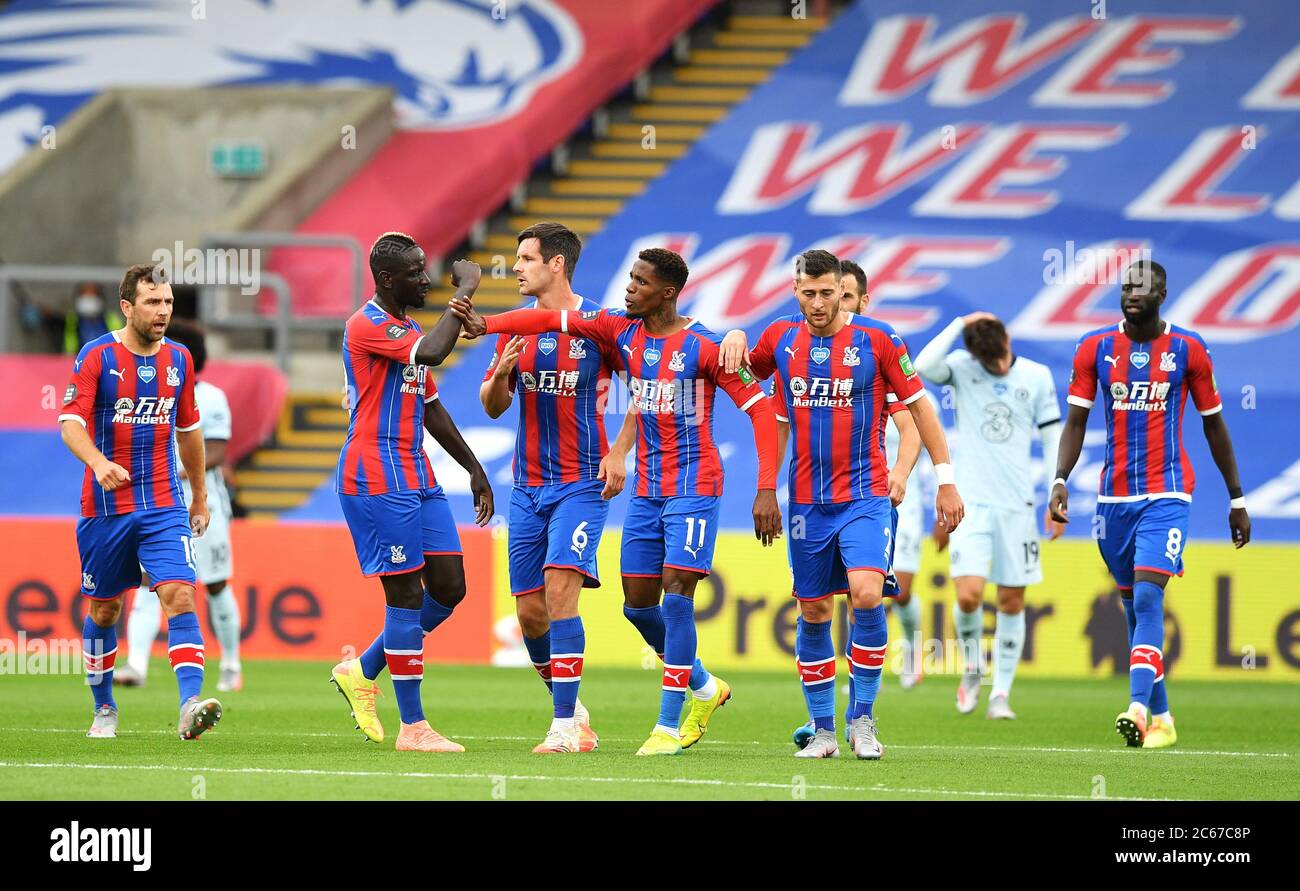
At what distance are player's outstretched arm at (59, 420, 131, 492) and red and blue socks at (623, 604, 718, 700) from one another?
252 centimetres

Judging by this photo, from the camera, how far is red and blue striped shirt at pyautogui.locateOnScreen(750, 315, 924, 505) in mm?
9516

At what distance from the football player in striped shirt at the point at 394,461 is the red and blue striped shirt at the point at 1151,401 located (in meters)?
3.78

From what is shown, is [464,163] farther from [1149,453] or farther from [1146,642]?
[1146,642]

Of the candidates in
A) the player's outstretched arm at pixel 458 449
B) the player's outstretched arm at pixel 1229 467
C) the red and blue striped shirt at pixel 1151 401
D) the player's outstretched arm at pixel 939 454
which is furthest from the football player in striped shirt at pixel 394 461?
the player's outstretched arm at pixel 1229 467

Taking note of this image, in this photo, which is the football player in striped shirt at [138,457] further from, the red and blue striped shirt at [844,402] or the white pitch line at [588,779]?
the red and blue striped shirt at [844,402]

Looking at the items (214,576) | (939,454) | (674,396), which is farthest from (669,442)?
(214,576)

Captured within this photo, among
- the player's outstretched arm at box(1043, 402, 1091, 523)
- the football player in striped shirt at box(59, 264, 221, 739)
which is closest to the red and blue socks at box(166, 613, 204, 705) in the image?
the football player in striped shirt at box(59, 264, 221, 739)

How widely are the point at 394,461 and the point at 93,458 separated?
1.49m

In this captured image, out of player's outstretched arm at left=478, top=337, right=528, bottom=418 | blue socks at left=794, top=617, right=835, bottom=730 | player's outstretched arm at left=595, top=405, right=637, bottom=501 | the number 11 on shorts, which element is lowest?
blue socks at left=794, top=617, right=835, bottom=730

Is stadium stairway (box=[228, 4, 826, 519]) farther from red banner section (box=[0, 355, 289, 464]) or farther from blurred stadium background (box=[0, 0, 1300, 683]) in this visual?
red banner section (box=[0, 355, 289, 464])

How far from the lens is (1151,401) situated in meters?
10.9

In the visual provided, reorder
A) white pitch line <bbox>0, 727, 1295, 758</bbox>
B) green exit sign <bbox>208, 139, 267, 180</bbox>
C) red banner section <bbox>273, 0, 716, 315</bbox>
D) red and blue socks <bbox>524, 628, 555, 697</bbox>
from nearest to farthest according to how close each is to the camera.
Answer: red and blue socks <bbox>524, 628, 555, 697</bbox>, white pitch line <bbox>0, 727, 1295, 758</bbox>, red banner section <bbox>273, 0, 716, 315</bbox>, green exit sign <bbox>208, 139, 267, 180</bbox>
